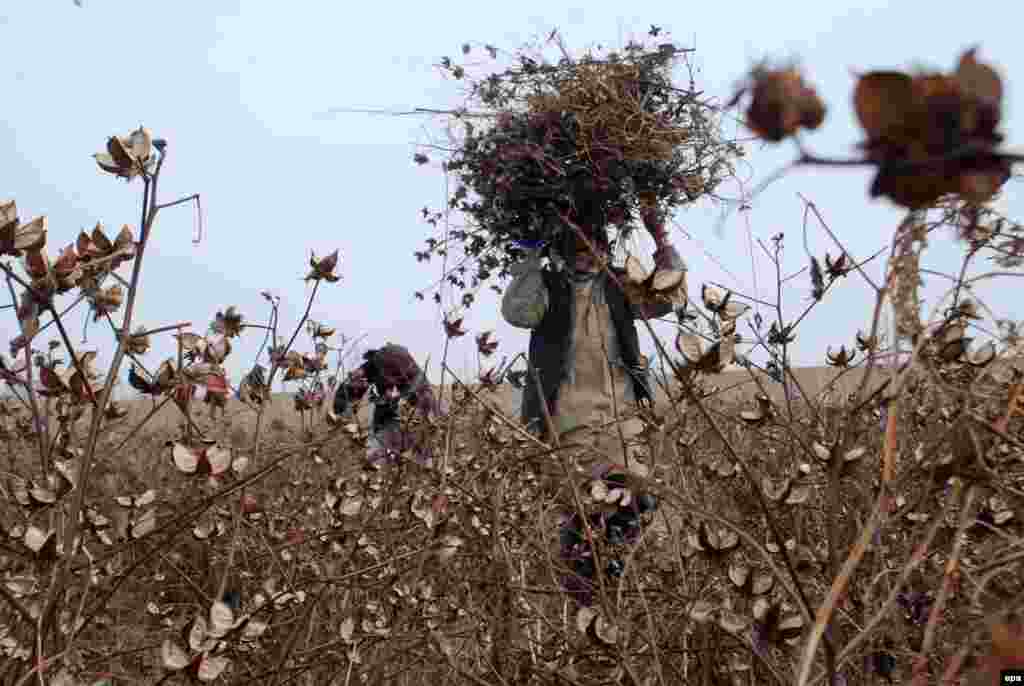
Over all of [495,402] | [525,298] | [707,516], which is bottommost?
[707,516]

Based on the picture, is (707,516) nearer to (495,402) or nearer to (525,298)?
(495,402)

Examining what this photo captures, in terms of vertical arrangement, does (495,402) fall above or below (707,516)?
above

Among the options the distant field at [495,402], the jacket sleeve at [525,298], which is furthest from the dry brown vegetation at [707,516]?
the jacket sleeve at [525,298]

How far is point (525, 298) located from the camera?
3.26 m

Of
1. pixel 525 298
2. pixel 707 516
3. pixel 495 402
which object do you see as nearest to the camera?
pixel 707 516

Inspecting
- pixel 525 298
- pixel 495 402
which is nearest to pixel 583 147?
pixel 525 298

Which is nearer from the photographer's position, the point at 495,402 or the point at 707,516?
the point at 707,516

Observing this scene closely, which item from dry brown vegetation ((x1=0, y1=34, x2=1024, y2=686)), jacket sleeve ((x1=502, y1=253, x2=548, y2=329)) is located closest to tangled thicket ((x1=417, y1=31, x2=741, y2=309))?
jacket sleeve ((x1=502, y1=253, x2=548, y2=329))

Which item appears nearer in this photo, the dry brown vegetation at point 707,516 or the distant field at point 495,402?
the dry brown vegetation at point 707,516

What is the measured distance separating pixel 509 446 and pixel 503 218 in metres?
1.90

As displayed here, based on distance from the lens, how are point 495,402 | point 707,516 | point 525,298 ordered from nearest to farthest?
point 707,516 < point 495,402 < point 525,298

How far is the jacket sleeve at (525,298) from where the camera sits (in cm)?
326

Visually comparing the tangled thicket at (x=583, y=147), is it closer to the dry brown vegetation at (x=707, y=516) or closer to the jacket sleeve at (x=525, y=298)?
the jacket sleeve at (x=525, y=298)

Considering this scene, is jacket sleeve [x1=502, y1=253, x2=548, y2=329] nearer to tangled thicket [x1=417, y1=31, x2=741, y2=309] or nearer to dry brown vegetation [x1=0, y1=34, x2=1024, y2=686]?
tangled thicket [x1=417, y1=31, x2=741, y2=309]
